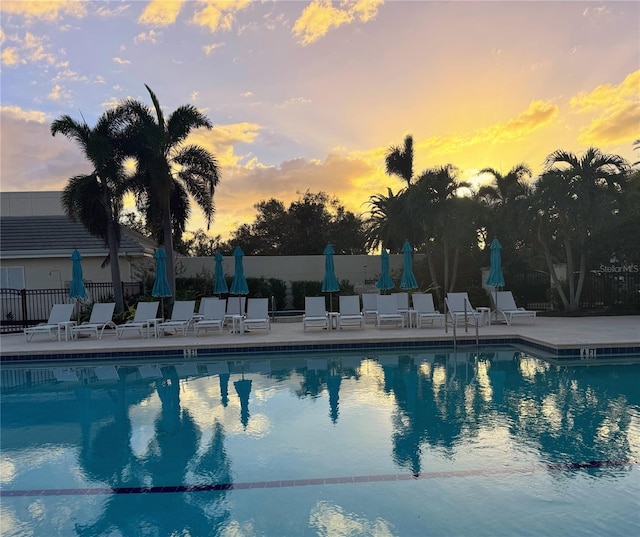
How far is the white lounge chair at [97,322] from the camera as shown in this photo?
42.1 feet

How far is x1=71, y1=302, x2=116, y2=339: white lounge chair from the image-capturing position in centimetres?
1284

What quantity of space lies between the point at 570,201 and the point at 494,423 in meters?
10.9

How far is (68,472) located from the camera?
4766mm

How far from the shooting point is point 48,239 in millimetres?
19562

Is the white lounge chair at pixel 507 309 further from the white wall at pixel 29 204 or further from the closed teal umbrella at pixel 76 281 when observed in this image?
the white wall at pixel 29 204

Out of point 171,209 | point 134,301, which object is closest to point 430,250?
point 171,209

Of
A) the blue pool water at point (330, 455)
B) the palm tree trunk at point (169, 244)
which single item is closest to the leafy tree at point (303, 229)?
the palm tree trunk at point (169, 244)

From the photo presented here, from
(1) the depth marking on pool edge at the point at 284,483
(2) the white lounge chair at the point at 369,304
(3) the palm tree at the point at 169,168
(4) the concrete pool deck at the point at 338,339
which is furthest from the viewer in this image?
(3) the palm tree at the point at 169,168

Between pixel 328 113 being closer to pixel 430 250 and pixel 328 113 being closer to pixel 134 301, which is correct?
pixel 430 250

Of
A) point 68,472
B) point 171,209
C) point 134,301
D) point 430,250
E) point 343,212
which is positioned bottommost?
point 68,472

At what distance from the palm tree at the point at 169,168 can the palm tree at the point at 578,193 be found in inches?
441

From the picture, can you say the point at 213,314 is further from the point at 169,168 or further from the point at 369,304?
the point at 169,168

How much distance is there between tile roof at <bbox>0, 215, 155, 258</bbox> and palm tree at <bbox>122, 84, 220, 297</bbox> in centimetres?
383

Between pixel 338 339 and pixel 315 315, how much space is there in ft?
6.96
